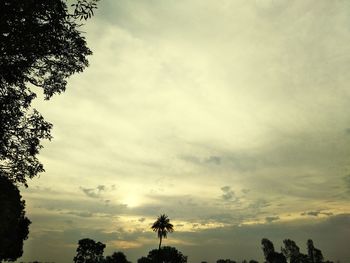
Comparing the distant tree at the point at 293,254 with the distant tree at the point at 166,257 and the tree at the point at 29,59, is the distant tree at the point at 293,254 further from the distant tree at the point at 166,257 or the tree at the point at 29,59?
the tree at the point at 29,59

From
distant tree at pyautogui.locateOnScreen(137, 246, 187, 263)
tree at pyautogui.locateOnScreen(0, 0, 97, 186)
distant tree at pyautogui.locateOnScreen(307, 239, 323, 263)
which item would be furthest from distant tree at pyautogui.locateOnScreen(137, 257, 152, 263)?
tree at pyautogui.locateOnScreen(0, 0, 97, 186)

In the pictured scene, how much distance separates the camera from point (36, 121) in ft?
50.5

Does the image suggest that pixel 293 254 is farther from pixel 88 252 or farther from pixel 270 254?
pixel 88 252

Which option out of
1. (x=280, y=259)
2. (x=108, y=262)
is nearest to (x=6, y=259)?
(x=108, y=262)

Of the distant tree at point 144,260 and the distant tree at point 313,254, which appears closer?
the distant tree at point 144,260

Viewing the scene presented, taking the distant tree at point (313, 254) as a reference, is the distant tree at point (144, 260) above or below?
below

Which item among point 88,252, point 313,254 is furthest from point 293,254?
point 88,252

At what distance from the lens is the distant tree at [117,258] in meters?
128

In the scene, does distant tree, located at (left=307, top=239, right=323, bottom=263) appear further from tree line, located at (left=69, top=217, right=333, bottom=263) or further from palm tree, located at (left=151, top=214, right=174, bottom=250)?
palm tree, located at (left=151, top=214, right=174, bottom=250)

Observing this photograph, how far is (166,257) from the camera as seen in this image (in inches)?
5103

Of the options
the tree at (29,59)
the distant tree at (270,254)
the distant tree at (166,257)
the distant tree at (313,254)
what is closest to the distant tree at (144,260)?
the distant tree at (166,257)

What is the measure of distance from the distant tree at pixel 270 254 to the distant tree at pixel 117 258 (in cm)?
6716

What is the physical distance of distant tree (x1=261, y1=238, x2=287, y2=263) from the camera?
512ft

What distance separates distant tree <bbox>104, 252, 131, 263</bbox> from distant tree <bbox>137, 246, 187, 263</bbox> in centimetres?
805
